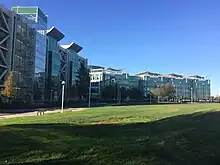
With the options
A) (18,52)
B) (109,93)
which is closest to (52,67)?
(18,52)

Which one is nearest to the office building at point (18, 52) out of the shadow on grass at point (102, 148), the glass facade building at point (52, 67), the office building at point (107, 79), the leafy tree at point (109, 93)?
the glass facade building at point (52, 67)

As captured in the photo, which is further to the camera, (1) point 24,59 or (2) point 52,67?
(2) point 52,67

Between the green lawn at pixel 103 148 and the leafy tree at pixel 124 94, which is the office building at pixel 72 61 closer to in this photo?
the leafy tree at pixel 124 94

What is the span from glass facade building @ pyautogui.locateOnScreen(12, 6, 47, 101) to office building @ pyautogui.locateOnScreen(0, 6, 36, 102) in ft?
8.95

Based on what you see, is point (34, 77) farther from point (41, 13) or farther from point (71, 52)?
point (71, 52)

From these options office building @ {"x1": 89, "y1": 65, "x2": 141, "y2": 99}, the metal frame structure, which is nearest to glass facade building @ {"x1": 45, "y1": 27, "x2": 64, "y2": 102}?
the metal frame structure

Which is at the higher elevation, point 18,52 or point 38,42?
point 38,42

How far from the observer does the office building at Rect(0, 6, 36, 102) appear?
255ft

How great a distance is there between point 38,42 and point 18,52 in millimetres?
11331

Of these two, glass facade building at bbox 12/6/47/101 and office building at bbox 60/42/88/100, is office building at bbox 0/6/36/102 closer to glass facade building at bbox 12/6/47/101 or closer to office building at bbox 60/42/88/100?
glass facade building at bbox 12/6/47/101

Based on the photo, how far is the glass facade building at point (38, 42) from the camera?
9431 cm

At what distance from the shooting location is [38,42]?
312 feet

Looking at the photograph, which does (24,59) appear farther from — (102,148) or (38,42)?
(102,148)

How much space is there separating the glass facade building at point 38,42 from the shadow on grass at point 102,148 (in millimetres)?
81860
